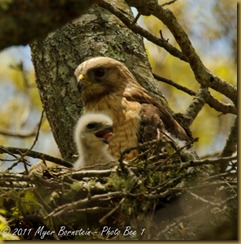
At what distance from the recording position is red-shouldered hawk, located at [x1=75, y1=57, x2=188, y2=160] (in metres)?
6.14

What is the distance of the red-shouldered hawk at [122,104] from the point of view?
6.14 meters

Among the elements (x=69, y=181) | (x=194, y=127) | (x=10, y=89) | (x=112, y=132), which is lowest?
(x=69, y=181)

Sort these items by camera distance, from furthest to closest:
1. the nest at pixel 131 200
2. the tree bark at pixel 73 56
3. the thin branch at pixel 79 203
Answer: the tree bark at pixel 73 56
the nest at pixel 131 200
the thin branch at pixel 79 203

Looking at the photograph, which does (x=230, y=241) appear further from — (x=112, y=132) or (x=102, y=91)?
(x=102, y=91)

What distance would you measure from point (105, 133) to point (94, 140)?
11 centimetres

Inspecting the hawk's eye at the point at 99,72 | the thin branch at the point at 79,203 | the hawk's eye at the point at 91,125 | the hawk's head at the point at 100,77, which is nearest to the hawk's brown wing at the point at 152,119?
the hawk's head at the point at 100,77

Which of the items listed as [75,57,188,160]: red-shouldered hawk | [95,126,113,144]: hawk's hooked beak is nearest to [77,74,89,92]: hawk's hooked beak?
[75,57,188,160]: red-shouldered hawk

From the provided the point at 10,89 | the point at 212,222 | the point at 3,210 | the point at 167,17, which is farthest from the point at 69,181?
the point at 10,89

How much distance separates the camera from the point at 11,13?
10.9ft

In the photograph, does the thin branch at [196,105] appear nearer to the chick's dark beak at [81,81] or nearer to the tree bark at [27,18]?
the chick's dark beak at [81,81]

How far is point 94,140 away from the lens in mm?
5871

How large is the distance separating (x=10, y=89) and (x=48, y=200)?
256 inches

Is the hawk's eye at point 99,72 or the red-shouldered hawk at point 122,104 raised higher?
the hawk's eye at point 99,72

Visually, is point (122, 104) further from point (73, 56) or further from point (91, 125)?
point (73, 56)
